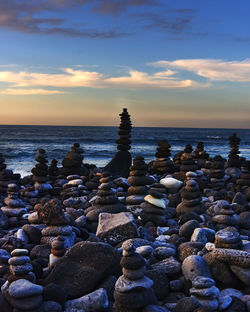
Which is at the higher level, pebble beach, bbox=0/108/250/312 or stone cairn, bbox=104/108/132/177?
stone cairn, bbox=104/108/132/177

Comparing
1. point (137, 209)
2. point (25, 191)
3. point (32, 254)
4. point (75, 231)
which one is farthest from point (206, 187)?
point (32, 254)

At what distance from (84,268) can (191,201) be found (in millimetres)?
3915

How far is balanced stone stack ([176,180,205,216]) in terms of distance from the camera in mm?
7824

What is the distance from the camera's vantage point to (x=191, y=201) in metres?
7.83

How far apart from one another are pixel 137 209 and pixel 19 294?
15.7ft

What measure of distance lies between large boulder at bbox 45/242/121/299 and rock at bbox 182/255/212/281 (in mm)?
765

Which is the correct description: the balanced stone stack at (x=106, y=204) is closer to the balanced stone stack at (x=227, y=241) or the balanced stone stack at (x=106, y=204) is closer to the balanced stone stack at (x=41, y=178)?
the balanced stone stack at (x=227, y=241)

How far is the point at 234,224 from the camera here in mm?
6543

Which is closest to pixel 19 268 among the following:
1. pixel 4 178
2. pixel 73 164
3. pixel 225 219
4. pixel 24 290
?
pixel 24 290

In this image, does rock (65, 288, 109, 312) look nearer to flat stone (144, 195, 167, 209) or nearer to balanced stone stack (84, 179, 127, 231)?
balanced stone stack (84, 179, 127, 231)

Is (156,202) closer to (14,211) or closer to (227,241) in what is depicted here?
(227,241)

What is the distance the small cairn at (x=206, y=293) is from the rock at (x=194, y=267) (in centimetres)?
46

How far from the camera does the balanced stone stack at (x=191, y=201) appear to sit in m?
7.82

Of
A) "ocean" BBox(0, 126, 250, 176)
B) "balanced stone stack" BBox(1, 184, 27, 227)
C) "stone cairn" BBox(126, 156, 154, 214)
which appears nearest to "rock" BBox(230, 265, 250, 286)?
"stone cairn" BBox(126, 156, 154, 214)
